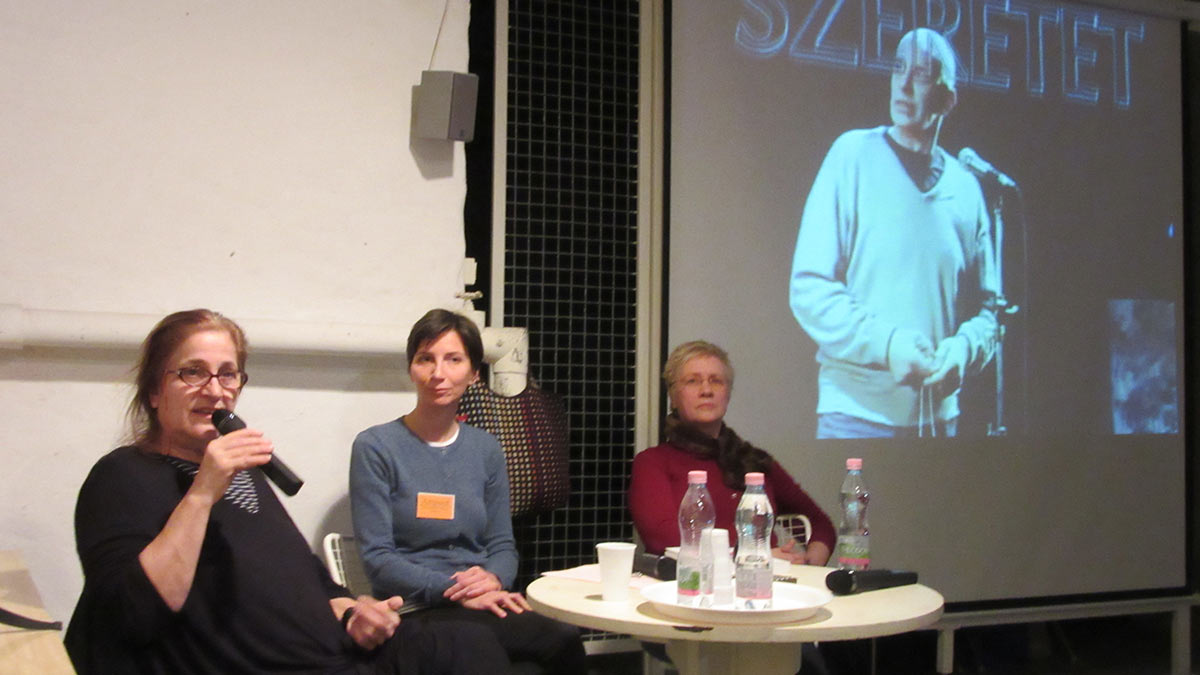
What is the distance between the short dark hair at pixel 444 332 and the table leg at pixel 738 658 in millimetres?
934

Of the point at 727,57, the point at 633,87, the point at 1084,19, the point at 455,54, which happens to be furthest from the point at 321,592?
the point at 1084,19

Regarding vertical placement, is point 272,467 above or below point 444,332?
below

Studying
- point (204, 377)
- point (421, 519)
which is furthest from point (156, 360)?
point (421, 519)

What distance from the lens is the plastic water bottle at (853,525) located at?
8.16 feet

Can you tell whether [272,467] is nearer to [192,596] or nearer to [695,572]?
[192,596]

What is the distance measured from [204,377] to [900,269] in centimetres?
249

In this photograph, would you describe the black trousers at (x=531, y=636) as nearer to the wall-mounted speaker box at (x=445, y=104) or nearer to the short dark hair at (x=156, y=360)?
the short dark hair at (x=156, y=360)

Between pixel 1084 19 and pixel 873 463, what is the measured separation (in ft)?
6.21

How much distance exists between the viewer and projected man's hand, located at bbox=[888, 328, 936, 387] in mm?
3513

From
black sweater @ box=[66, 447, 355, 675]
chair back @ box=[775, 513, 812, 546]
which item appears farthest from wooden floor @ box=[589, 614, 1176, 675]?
black sweater @ box=[66, 447, 355, 675]

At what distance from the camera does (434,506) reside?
2.41 meters

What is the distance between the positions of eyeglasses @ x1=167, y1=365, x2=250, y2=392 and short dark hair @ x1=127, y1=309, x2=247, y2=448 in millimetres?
38

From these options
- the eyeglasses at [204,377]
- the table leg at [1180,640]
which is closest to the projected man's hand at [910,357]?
the table leg at [1180,640]

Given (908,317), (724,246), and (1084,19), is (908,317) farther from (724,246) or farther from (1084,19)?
(1084,19)
